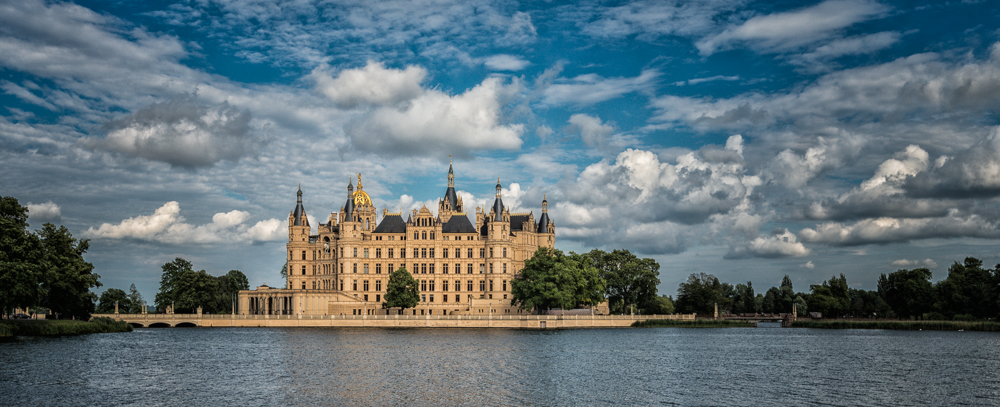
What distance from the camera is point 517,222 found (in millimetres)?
135500

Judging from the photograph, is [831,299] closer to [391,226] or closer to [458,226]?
[458,226]

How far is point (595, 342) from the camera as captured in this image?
76.4 m

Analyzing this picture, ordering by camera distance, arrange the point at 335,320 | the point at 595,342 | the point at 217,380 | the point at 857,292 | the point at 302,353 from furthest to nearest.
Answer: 1. the point at 857,292
2. the point at 335,320
3. the point at 595,342
4. the point at 302,353
5. the point at 217,380

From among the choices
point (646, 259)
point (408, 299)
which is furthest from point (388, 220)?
point (646, 259)

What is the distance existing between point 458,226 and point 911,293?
68.2 m

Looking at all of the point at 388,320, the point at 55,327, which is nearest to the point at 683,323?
the point at 388,320

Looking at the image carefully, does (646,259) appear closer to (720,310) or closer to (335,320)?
(720,310)

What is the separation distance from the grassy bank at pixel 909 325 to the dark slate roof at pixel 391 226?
6325 centimetres

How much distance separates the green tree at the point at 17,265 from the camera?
2327 inches

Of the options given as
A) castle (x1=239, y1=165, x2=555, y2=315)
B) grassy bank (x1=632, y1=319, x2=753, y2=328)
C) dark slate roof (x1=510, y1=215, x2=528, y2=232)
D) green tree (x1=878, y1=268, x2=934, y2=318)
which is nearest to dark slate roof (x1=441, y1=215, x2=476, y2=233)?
castle (x1=239, y1=165, x2=555, y2=315)

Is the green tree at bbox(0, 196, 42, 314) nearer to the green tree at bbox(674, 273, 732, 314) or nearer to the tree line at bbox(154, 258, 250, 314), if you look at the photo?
the tree line at bbox(154, 258, 250, 314)

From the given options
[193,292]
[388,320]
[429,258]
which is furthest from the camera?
[429,258]

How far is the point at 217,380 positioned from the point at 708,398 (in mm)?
26395

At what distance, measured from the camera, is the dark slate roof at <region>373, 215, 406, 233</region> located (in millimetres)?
129500
